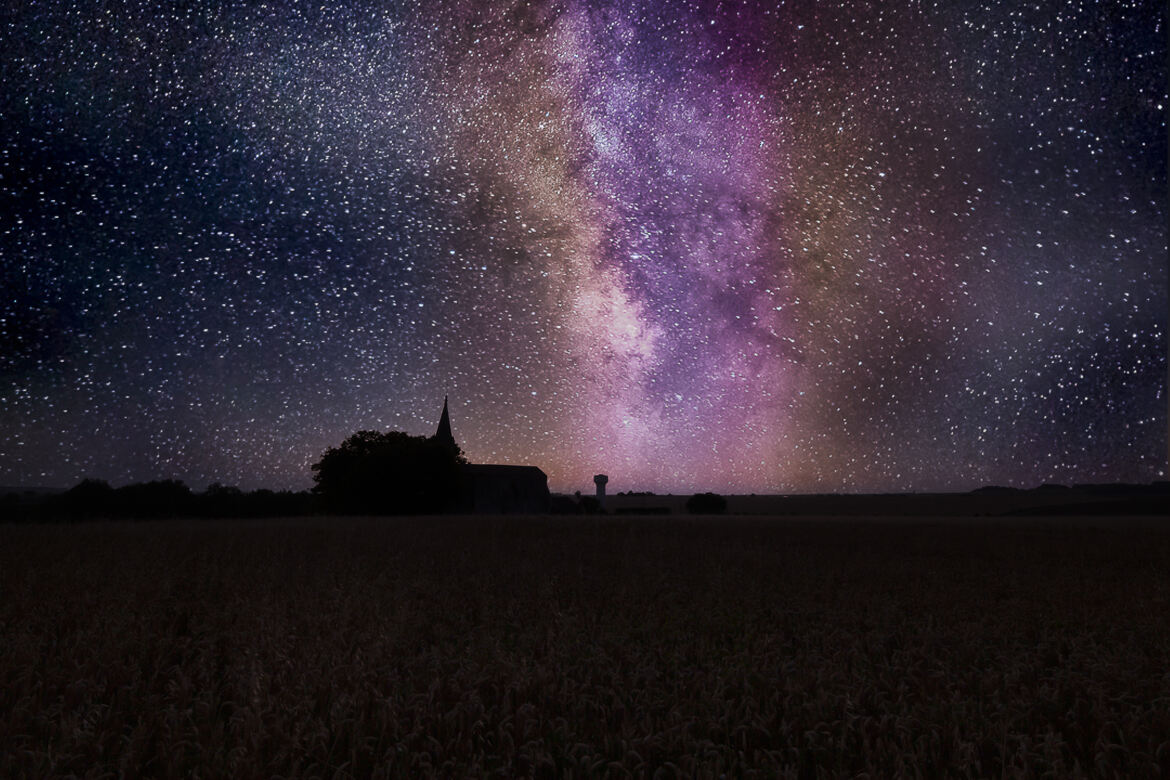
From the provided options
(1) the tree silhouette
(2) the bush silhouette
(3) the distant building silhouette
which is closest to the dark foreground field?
(1) the tree silhouette

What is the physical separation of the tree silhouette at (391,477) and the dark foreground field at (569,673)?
41829mm

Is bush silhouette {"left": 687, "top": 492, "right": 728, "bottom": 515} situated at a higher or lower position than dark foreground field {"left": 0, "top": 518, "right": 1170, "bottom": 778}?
lower

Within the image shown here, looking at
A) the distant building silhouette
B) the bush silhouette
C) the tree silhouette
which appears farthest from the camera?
the bush silhouette

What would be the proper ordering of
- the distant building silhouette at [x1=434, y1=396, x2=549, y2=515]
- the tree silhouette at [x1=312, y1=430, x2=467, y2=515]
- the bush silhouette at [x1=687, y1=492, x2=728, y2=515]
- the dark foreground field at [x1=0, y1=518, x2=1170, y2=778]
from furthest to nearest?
the bush silhouette at [x1=687, y1=492, x2=728, y2=515] < the distant building silhouette at [x1=434, y1=396, x2=549, y2=515] < the tree silhouette at [x1=312, y1=430, x2=467, y2=515] < the dark foreground field at [x1=0, y1=518, x2=1170, y2=778]

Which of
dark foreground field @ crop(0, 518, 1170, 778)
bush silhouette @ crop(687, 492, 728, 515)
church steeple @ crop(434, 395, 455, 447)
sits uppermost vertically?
church steeple @ crop(434, 395, 455, 447)

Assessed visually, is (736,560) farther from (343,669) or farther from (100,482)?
(100,482)

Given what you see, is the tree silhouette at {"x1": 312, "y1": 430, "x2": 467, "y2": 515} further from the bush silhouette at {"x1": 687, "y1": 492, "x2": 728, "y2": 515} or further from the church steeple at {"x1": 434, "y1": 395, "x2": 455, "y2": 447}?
the bush silhouette at {"x1": 687, "y1": 492, "x2": 728, "y2": 515}

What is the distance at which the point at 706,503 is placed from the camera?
101812mm

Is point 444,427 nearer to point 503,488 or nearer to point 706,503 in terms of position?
point 503,488

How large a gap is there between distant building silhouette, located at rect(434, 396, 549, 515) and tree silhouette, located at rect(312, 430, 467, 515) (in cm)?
782

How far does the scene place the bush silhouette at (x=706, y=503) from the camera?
100075mm

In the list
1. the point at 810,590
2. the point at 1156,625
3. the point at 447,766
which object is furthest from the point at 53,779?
the point at 1156,625

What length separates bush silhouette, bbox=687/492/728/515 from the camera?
328 ft

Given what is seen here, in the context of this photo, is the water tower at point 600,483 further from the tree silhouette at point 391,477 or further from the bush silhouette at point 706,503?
the tree silhouette at point 391,477
